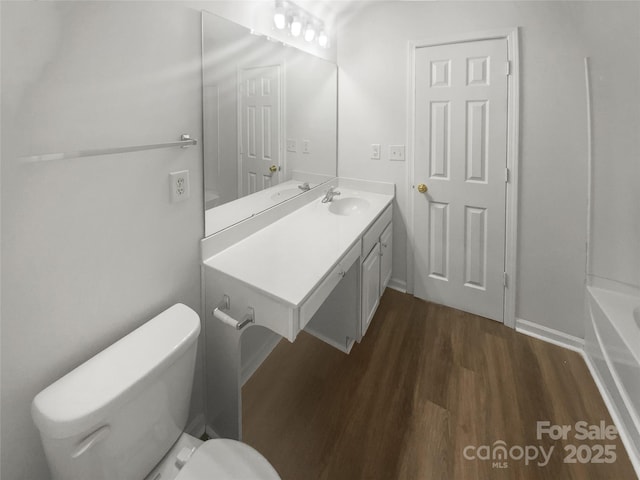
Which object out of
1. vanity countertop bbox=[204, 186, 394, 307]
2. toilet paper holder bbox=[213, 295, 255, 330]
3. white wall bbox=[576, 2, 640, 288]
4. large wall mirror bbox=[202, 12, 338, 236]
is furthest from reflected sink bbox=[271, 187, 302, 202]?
white wall bbox=[576, 2, 640, 288]

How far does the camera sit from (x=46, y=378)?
880 mm

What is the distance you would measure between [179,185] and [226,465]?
0.96 meters

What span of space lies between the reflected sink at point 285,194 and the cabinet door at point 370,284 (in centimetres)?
64

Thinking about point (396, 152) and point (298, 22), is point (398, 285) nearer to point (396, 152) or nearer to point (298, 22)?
point (396, 152)

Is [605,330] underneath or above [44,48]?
underneath

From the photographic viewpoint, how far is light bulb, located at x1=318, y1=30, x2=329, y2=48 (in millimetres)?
2201

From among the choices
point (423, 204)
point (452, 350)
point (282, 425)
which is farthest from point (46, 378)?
point (423, 204)

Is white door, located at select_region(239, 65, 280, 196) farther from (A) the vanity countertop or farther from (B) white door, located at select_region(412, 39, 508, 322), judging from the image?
(B) white door, located at select_region(412, 39, 508, 322)

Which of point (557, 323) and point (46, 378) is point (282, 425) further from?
point (557, 323)

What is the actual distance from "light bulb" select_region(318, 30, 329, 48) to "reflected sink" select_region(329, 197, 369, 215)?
1.11 m

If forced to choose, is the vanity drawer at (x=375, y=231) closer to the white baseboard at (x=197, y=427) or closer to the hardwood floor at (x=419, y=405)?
the hardwood floor at (x=419, y=405)

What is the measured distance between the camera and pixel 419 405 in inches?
62.7

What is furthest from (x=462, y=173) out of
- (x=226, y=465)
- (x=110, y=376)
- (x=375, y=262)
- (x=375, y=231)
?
(x=110, y=376)

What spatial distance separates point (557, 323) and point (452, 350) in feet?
2.36
